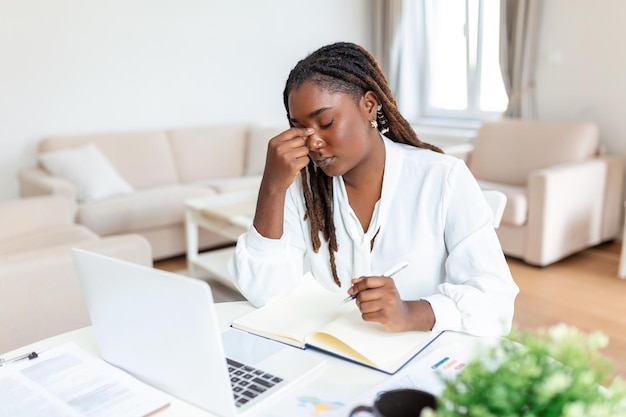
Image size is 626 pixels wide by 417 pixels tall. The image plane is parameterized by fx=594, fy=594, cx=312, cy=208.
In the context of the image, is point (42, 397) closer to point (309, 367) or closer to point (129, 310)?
point (129, 310)

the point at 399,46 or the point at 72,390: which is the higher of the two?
the point at 399,46

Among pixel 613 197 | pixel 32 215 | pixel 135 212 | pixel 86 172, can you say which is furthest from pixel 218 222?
pixel 613 197

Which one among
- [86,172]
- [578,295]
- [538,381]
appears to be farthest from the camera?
[86,172]

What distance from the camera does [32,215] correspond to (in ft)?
8.91

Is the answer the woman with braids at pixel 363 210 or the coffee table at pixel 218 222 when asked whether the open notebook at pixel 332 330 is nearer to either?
the woman with braids at pixel 363 210

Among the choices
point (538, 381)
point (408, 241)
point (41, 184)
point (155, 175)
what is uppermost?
point (538, 381)

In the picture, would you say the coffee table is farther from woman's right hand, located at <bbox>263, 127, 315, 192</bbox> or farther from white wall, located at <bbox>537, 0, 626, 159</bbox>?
white wall, located at <bbox>537, 0, 626, 159</bbox>

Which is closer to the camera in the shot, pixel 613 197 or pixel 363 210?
pixel 363 210

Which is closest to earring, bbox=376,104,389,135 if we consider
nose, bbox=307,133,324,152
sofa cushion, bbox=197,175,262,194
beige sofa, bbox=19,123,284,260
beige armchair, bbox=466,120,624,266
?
nose, bbox=307,133,324,152

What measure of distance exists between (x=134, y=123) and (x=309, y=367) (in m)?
3.81

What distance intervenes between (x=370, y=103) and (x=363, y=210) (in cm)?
23

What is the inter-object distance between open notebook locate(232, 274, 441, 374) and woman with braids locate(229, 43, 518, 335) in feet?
0.22

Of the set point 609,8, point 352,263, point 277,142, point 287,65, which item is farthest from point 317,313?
point 287,65

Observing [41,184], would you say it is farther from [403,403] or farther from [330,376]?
[403,403]
